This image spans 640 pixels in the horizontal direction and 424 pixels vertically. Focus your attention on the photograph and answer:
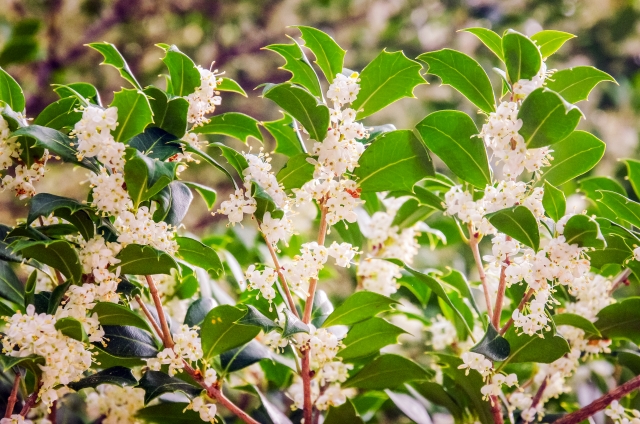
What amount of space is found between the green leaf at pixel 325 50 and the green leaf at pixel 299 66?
2 cm

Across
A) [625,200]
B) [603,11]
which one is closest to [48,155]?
[625,200]

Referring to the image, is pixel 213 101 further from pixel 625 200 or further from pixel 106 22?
pixel 106 22

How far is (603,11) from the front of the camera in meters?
3.43

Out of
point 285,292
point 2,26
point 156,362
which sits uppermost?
point 2,26

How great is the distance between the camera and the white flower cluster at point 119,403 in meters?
1.10

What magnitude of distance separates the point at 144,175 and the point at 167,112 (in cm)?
13

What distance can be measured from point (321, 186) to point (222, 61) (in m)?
2.78

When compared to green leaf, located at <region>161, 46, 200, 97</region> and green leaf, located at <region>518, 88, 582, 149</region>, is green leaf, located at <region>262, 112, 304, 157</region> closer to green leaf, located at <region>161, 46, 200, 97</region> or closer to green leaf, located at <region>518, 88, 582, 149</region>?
green leaf, located at <region>161, 46, 200, 97</region>

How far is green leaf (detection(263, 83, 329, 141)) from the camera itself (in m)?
0.89

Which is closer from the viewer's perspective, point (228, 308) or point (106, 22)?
point (228, 308)

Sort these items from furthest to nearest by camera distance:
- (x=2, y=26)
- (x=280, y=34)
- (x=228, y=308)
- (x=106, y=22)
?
(x=280, y=34) < (x=106, y=22) < (x=2, y=26) < (x=228, y=308)

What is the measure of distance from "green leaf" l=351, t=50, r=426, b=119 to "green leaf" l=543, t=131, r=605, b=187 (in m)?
0.26

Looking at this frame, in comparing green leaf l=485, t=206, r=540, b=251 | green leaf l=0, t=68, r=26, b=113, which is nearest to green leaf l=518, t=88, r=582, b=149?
green leaf l=485, t=206, r=540, b=251

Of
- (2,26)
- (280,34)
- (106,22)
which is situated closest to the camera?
(2,26)
